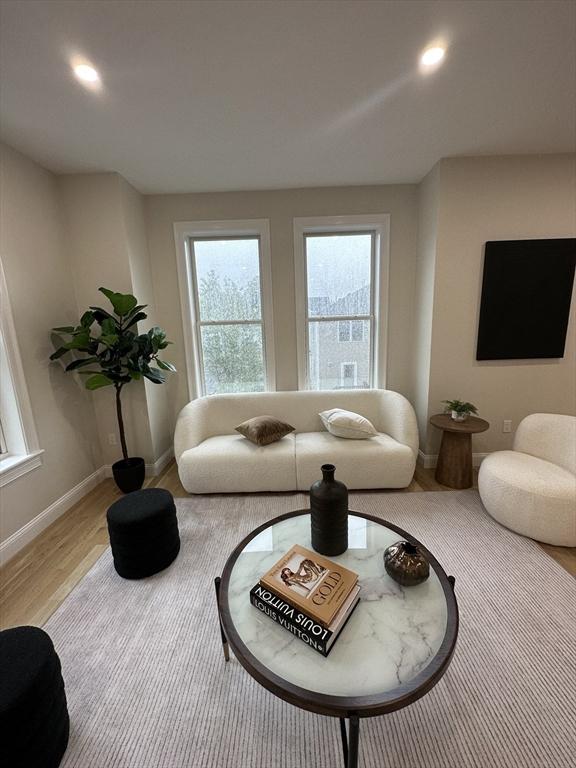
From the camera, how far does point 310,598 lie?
42.2 inches

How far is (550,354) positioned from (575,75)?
197 centimetres

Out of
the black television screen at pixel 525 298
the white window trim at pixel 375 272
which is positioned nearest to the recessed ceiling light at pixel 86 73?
the white window trim at pixel 375 272

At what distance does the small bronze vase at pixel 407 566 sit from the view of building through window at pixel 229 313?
236cm

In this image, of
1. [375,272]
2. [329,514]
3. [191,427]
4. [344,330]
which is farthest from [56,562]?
[375,272]

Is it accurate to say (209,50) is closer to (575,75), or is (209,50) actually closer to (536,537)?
(575,75)

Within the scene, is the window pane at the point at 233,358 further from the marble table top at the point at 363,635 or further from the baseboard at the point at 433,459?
the marble table top at the point at 363,635

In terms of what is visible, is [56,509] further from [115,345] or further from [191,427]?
[115,345]

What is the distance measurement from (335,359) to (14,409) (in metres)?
2.77

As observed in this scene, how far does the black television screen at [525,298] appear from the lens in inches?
102

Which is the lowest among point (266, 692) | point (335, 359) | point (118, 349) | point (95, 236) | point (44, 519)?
point (266, 692)

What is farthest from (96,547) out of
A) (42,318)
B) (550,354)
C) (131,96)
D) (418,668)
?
(550,354)

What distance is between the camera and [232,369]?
3344 mm

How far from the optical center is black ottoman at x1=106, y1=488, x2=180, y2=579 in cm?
172

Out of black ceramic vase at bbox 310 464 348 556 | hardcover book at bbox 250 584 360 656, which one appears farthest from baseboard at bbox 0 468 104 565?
black ceramic vase at bbox 310 464 348 556
